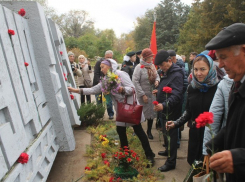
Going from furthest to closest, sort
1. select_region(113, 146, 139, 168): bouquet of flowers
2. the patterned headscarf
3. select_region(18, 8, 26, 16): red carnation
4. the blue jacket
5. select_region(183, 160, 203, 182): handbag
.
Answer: select_region(113, 146, 139, 168): bouquet of flowers → select_region(18, 8, 26, 16): red carnation → the patterned headscarf → the blue jacket → select_region(183, 160, 203, 182): handbag

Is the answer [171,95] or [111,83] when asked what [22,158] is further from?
[171,95]

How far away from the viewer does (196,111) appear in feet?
9.18

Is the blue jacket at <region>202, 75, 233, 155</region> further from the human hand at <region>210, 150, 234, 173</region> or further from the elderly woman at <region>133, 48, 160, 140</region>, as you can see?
the elderly woman at <region>133, 48, 160, 140</region>

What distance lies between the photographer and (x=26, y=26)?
10.0ft

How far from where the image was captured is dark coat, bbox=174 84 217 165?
108 inches

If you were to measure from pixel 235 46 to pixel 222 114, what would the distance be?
40.6 inches

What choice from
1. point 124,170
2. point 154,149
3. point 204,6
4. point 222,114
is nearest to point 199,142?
point 222,114

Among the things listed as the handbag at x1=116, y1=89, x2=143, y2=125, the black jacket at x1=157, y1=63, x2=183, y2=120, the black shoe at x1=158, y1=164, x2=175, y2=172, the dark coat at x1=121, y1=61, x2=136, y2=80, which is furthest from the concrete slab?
the dark coat at x1=121, y1=61, x2=136, y2=80

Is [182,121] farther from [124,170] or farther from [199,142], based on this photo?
[124,170]

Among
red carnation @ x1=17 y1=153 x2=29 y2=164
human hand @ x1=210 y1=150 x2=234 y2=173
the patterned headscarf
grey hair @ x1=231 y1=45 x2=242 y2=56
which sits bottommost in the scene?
red carnation @ x1=17 y1=153 x2=29 y2=164

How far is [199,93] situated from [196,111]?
0.75 feet

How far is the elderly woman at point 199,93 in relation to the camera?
8.84 feet

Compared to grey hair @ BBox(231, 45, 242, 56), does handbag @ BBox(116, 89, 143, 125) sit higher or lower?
lower

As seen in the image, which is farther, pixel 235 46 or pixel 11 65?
pixel 11 65
